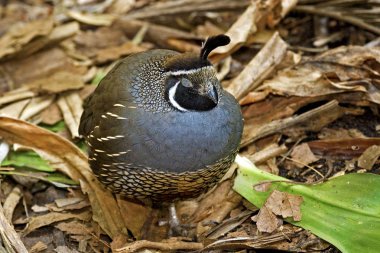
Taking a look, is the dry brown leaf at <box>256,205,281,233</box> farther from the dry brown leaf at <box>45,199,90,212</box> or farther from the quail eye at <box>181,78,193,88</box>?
the dry brown leaf at <box>45,199,90,212</box>

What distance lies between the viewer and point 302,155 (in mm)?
4555

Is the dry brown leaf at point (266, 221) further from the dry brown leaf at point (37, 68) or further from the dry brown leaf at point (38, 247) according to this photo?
the dry brown leaf at point (37, 68)

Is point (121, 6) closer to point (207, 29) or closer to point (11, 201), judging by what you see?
point (207, 29)

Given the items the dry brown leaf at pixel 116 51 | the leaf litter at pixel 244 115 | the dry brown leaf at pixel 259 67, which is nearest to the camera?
the leaf litter at pixel 244 115

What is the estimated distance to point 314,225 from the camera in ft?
12.8

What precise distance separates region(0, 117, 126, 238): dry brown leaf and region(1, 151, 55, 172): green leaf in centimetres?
6

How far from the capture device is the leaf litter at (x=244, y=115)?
4266mm

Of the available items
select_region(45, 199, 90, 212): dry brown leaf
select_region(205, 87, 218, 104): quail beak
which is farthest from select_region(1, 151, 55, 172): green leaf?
select_region(205, 87, 218, 104): quail beak

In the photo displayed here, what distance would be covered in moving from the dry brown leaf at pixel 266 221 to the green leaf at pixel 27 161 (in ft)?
5.20

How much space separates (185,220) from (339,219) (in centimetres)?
112

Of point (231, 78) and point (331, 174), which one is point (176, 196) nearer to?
point (331, 174)

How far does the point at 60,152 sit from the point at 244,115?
1.38 meters

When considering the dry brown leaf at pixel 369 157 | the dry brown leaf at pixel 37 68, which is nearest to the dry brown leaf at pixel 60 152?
the dry brown leaf at pixel 37 68

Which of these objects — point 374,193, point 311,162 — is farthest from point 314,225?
point 311,162
